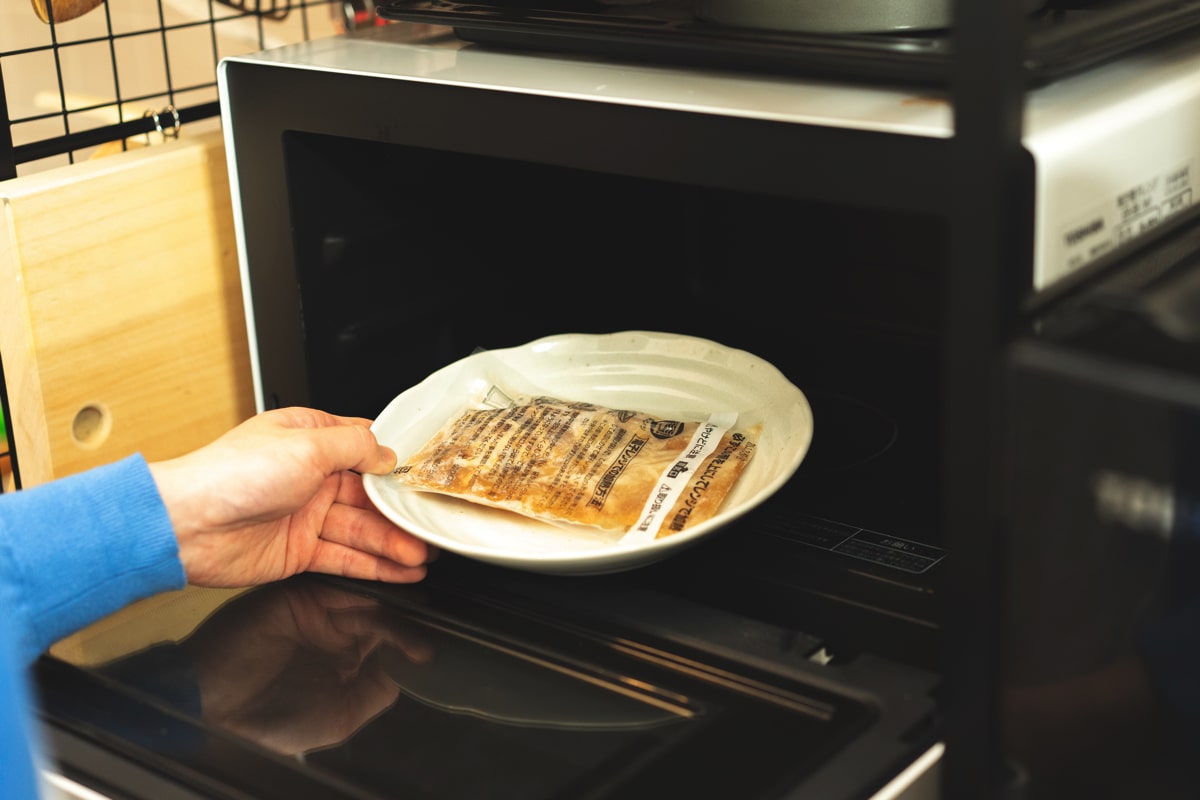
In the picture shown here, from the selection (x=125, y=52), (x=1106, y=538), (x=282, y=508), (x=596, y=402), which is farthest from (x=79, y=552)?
(x=125, y=52)

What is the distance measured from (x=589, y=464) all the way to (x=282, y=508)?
187 mm

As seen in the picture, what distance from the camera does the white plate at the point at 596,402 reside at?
660 mm

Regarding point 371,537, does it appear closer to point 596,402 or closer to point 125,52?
point 596,402

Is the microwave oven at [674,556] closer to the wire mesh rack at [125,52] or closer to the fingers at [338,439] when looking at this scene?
the fingers at [338,439]

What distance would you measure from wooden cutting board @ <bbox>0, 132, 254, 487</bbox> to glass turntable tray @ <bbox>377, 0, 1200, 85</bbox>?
211 millimetres

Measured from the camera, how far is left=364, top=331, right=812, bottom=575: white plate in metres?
0.66

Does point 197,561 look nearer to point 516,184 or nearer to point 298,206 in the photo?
point 298,206

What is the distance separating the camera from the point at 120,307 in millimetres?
851

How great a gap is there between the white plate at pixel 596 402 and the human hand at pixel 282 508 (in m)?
0.02

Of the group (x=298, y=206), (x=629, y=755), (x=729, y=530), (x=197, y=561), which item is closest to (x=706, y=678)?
(x=629, y=755)

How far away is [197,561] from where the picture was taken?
2.24 feet

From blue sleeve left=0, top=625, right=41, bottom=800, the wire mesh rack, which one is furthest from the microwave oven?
the wire mesh rack

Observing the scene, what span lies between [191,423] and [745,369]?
41 cm

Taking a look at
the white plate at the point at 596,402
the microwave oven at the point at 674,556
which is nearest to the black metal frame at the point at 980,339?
the microwave oven at the point at 674,556
